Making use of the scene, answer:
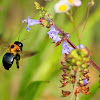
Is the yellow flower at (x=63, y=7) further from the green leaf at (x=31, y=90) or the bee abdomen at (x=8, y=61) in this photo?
the green leaf at (x=31, y=90)

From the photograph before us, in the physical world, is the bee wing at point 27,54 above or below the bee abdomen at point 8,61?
above

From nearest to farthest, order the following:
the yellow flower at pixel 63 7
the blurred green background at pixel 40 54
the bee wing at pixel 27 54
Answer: the yellow flower at pixel 63 7
the bee wing at pixel 27 54
the blurred green background at pixel 40 54

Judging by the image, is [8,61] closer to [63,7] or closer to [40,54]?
[63,7]

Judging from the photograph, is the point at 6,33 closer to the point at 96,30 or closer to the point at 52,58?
the point at 52,58

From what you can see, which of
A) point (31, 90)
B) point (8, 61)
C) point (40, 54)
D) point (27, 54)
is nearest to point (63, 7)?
point (27, 54)

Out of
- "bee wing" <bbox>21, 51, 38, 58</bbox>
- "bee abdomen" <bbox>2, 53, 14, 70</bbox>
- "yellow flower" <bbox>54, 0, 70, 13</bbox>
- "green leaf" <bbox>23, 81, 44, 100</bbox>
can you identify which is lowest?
"green leaf" <bbox>23, 81, 44, 100</bbox>

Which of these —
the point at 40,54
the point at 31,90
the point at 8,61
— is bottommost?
the point at 31,90

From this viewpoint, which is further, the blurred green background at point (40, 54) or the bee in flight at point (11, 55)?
the blurred green background at point (40, 54)

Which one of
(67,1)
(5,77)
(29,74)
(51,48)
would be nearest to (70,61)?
(67,1)

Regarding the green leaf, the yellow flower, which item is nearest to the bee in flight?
the green leaf

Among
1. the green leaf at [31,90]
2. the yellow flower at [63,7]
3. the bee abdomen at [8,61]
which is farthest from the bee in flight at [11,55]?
the yellow flower at [63,7]

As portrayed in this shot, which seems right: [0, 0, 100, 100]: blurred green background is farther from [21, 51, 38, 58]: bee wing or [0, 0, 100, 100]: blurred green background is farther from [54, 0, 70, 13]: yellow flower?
[54, 0, 70, 13]: yellow flower
